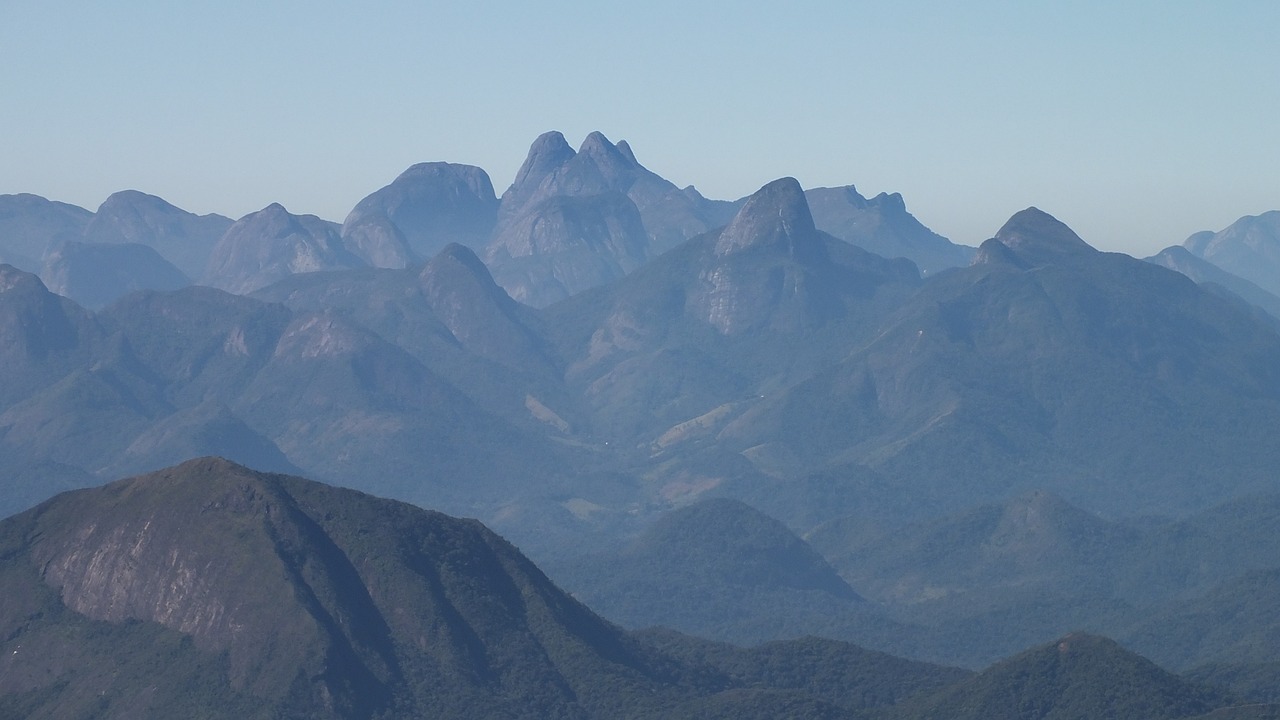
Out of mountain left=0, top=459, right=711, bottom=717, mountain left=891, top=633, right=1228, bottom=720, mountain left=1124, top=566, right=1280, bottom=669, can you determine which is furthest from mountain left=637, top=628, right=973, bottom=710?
mountain left=1124, top=566, right=1280, bottom=669

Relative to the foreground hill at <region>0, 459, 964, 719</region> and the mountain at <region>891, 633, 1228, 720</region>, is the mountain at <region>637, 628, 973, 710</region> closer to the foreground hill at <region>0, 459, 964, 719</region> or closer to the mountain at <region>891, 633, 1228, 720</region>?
the foreground hill at <region>0, 459, 964, 719</region>

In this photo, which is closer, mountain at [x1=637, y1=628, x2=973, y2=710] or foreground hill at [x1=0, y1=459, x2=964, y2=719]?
foreground hill at [x1=0, y1=459, x2=964, y2=719]

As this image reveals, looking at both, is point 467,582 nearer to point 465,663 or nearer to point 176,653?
point 465,663

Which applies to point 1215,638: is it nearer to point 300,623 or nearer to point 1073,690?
point 1073,690

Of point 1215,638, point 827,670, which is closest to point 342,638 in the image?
point 827,670

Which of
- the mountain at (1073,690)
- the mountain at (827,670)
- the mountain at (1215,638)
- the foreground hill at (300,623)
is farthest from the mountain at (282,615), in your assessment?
the mountain at (1215,638)

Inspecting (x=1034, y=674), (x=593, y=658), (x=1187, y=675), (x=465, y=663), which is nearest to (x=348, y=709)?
(x=465, y=663)
